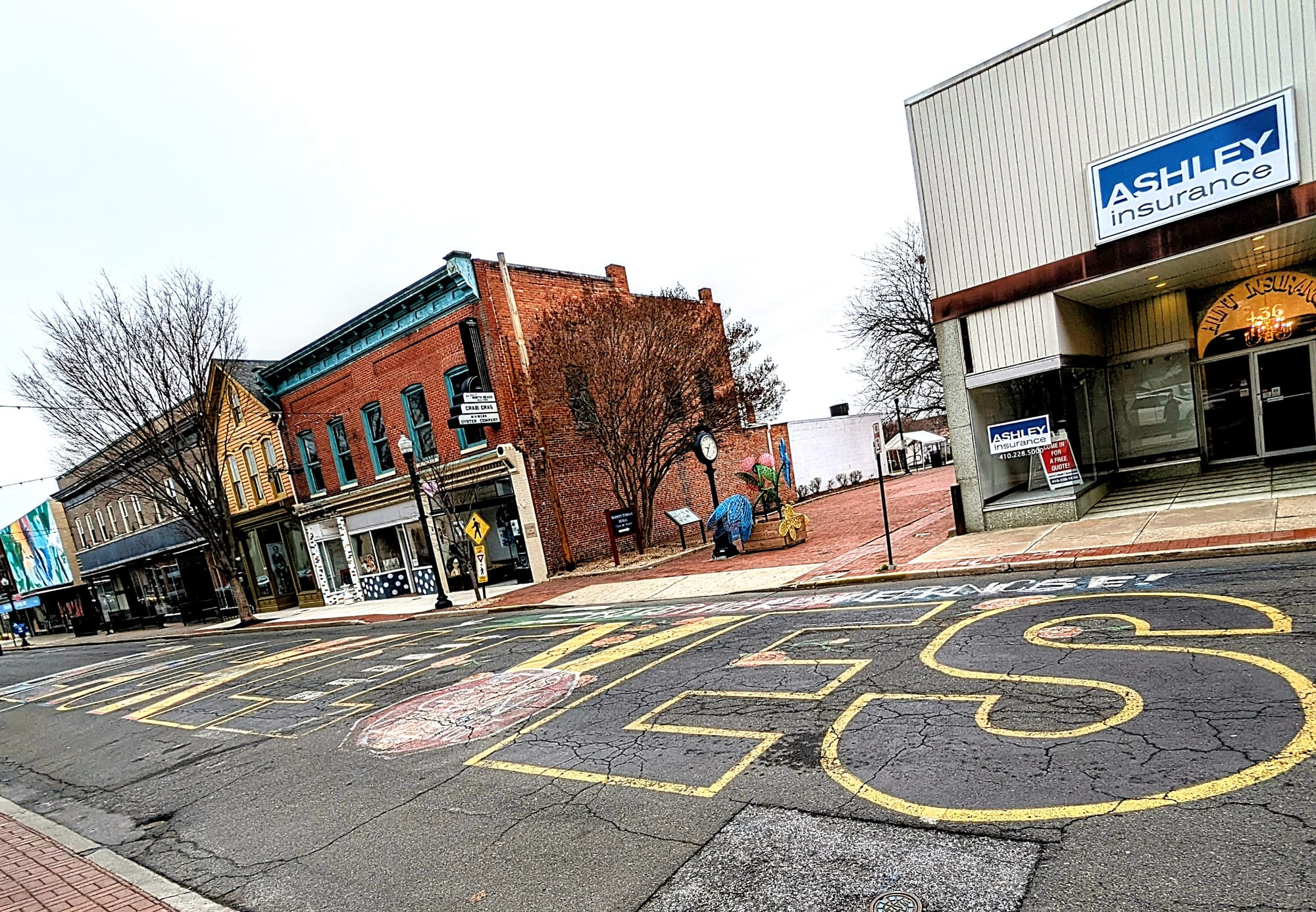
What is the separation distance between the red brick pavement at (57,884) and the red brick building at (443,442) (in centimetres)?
1336

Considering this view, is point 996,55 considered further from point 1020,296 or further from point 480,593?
point 480,593

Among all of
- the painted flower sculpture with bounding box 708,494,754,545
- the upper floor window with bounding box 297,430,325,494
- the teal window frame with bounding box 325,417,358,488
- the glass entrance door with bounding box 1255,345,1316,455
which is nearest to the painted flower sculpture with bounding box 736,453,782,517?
the painted flower sculpture with bounding box 708,494,754,545

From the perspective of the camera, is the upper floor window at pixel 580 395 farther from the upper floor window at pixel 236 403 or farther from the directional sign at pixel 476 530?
the upper floor window at pixel 236 403

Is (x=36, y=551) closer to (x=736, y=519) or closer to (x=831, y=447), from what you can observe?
(x=736, y=519)

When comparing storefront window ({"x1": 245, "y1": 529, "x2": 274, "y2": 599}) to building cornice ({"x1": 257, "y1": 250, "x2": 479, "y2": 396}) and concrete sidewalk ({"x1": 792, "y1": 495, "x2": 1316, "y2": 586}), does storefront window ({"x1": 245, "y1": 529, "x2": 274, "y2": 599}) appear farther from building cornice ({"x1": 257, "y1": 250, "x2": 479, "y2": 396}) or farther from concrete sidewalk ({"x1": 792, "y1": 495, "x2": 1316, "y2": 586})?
concrete sidewalk ({"x1": 792, "y1": 495, "x2": 1316, "y2": 586})

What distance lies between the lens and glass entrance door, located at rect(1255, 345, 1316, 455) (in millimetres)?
12305

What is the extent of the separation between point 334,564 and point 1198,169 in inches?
1099

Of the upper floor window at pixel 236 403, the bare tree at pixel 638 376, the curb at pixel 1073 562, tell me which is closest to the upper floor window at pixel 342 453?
the upper floor window at pixel 236 403

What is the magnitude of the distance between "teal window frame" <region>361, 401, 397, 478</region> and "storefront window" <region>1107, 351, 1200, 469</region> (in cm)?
2099

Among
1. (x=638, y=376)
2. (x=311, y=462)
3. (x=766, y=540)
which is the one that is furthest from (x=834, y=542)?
(x=311, y=462)

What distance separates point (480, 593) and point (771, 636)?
11880 mm

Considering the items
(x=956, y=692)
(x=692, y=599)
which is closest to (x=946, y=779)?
(x=956, y=692)

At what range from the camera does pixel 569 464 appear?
20.0m

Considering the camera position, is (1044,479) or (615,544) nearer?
(1044,479)
